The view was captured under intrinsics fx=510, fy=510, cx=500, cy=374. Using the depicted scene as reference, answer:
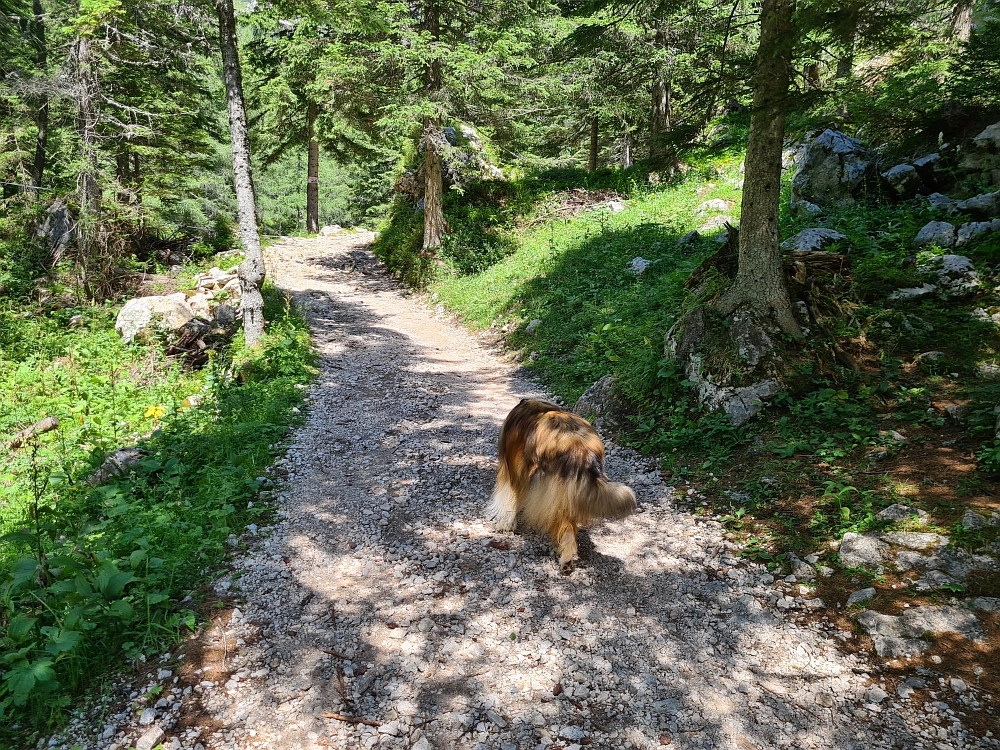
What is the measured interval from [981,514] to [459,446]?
4.98 meters

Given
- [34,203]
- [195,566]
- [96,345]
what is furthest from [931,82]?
[34,203]

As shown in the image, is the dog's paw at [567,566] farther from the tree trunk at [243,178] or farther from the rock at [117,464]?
the tree trunk at [243,178]

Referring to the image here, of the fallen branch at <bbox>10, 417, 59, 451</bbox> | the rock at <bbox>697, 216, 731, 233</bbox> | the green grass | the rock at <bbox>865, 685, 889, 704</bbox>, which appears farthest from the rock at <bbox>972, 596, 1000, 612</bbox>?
the rock at <bbox>697, 216, 731, 233</bbox>

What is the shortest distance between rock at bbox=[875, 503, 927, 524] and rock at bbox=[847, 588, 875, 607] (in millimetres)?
700

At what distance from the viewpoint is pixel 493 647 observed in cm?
350

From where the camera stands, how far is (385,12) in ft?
43.1

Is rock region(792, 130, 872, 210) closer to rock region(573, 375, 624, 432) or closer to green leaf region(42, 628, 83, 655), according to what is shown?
rock region(573, 375, 624, 432)

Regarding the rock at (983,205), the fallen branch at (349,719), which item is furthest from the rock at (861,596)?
the rock at (983,205)

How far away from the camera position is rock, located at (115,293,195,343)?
398 inches

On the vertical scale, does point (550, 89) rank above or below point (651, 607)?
above

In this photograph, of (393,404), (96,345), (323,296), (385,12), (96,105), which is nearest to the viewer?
(393,404)

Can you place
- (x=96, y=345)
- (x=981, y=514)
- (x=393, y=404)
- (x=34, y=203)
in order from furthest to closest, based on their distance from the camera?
1. (x=34, y=203)
2. (x=96, y=345)
3. (x=393, y=404)
4. (x=981, y=514)

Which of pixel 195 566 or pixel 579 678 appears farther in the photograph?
pixel 195 566

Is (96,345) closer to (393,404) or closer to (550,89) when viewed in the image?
(393,404)
